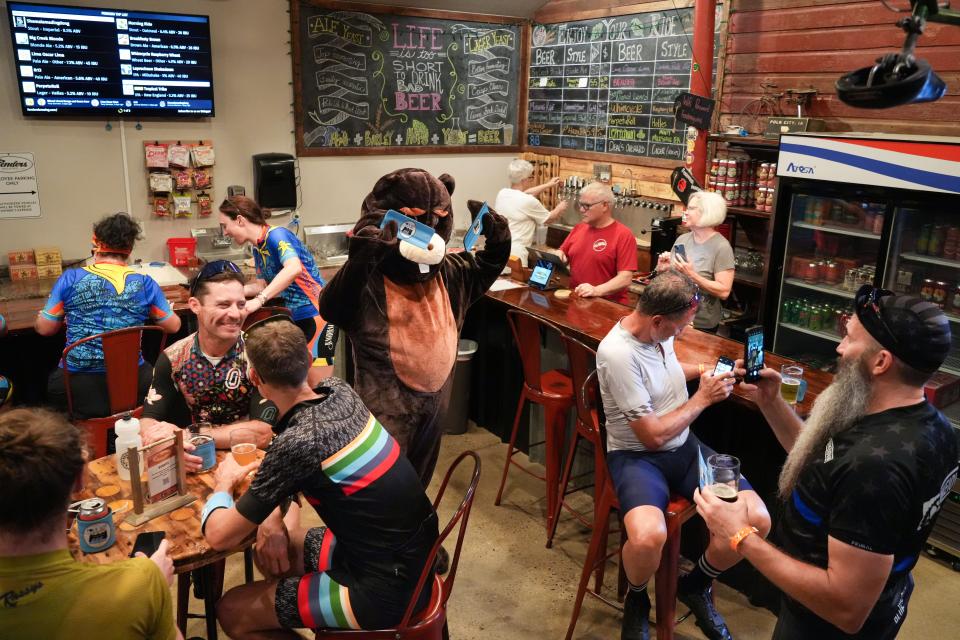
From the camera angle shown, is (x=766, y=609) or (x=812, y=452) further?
(x=766, y=609)

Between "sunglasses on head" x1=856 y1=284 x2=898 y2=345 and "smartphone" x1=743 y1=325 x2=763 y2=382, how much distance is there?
59 centimetres

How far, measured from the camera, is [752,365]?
255cm

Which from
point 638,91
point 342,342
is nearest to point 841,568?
point 342,342

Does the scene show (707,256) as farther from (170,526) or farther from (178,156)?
(178,156)

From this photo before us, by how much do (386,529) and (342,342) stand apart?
3121mm

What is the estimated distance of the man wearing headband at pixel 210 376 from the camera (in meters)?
2.73

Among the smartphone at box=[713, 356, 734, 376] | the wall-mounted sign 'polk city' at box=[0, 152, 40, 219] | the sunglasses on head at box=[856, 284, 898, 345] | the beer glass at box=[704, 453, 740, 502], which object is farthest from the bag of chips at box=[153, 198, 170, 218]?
the sunglasses on head at box=[856, 284, 898, 345]

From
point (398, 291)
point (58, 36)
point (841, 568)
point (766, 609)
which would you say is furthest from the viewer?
point (58, 36)

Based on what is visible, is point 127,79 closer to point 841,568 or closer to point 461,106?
point 461,106

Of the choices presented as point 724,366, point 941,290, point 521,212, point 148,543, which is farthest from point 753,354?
point 521,212

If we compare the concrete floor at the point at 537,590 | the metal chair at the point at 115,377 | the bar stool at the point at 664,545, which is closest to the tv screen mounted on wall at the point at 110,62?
the metal chair at the point at 115,377

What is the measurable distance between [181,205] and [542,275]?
3.03 m

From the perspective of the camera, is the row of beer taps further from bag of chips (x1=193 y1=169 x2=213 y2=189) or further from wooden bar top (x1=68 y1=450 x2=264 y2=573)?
wooden bar top (x1=68 y1=450 x2=264 y2=573)

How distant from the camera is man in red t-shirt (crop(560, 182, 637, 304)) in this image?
4.59 metres
